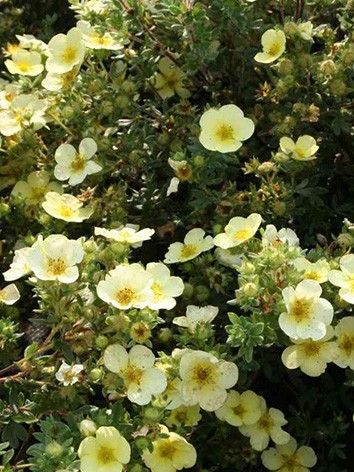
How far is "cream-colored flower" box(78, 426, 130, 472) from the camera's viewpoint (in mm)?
2068

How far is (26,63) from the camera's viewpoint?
10.4 ft

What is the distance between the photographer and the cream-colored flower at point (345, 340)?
226 cm

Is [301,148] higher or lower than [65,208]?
higher

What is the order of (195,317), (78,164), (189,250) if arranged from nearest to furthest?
(195,317)
(189,250)
(78,164)

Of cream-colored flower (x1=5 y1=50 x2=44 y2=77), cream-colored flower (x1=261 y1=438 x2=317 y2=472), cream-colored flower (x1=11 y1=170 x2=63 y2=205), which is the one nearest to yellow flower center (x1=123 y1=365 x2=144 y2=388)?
cream-colored flower (x1=261 y1=438 x2=317 y2=472)

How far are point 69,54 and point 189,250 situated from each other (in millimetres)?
860

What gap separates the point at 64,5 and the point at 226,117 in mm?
1568

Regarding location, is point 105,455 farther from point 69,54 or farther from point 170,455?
point 69,54

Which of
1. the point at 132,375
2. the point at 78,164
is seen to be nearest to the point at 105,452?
the point at 132,375

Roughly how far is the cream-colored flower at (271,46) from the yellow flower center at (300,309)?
0.94 meters

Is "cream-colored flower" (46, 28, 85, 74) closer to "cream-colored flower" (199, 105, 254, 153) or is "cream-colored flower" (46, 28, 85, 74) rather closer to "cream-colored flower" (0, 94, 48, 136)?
"cream-colored flower" (0, 94, 48, 136)

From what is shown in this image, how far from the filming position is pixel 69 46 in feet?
9.86

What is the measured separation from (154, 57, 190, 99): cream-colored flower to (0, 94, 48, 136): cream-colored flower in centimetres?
43

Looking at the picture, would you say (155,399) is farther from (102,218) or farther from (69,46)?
(69,46)
